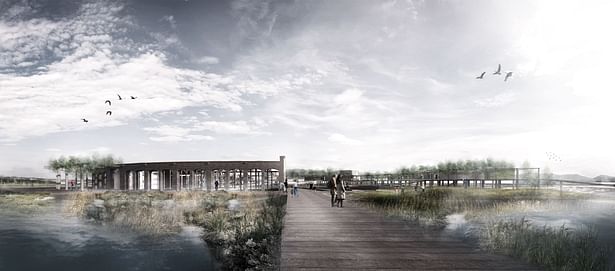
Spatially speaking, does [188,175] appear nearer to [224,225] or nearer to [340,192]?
[224,225]

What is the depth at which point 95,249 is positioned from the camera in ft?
55.0

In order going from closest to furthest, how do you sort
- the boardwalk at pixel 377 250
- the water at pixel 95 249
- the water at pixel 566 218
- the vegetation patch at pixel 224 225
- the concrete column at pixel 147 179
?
the boardwalk at pixel 377 250
the water at pixel 566 218
the vegetation patch at pixel 224 225
the water at pixel 95 249
the concrete column at pixel 147 179

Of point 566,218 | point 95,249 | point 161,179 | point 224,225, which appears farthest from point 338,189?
point 161,179

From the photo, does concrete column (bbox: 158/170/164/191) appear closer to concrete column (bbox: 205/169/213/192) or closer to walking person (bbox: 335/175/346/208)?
concrete column (bbox: 205/169/213/192)

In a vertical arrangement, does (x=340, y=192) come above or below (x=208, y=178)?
above

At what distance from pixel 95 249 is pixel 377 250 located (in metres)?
13.2

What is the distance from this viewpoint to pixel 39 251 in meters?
17.3

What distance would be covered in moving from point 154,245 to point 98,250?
1947 mm

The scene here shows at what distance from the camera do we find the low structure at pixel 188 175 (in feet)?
166

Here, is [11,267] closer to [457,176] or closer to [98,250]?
[98,250]

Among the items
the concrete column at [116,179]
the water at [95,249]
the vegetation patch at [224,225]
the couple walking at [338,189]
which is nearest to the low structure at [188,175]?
the concrete column at [116,179]

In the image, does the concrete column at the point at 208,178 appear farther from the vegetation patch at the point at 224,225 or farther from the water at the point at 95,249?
the water at the point at 95,249

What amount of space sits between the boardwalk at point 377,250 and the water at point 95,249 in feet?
19.2

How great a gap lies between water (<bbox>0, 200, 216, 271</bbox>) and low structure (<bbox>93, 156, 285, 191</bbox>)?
26.8 metres
